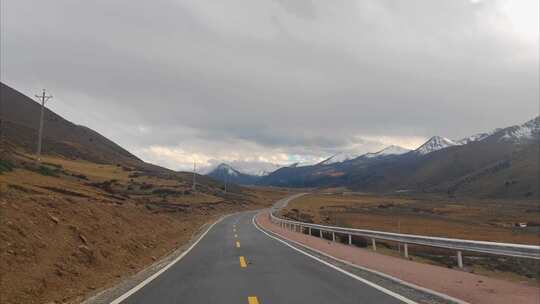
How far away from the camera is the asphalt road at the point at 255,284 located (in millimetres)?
9500

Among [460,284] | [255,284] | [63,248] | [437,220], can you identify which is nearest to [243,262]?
[255,284]

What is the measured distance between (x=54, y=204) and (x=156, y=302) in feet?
47.0

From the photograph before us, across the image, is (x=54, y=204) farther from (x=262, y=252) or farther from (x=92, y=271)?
(x=262, y=252)

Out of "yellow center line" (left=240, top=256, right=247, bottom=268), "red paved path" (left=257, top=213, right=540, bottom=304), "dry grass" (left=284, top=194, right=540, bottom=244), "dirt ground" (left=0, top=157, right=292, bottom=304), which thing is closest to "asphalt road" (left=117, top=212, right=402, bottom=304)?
"yellow center line" (left=240, top=256, right=247, bottom=268)

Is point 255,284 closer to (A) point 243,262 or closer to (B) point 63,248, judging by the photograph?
(A) point 243,262

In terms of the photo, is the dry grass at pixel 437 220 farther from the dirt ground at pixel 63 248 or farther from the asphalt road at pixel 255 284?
the asphalt road at pixel 255 284

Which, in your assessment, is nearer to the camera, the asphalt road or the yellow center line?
the asphalt road

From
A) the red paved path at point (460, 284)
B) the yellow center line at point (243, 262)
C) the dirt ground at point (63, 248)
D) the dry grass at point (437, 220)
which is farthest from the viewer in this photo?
the dry grass at point (437, 220)

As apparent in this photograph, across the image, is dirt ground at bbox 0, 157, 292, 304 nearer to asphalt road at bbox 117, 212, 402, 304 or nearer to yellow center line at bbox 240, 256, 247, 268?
asphalt road at bbox 117, 212, 402, 304

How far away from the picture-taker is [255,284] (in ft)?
37.2

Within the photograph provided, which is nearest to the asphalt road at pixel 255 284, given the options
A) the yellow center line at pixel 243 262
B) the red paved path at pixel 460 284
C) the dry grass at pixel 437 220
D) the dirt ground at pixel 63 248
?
the yellow center line at pixel 243 262

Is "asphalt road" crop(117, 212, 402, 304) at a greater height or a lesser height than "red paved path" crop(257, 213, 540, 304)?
greater

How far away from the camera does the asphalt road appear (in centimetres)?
950

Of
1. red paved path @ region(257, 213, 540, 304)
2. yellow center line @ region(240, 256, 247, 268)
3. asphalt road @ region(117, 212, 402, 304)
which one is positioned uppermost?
yellow center line @ region(240, 256, 247, 268)
